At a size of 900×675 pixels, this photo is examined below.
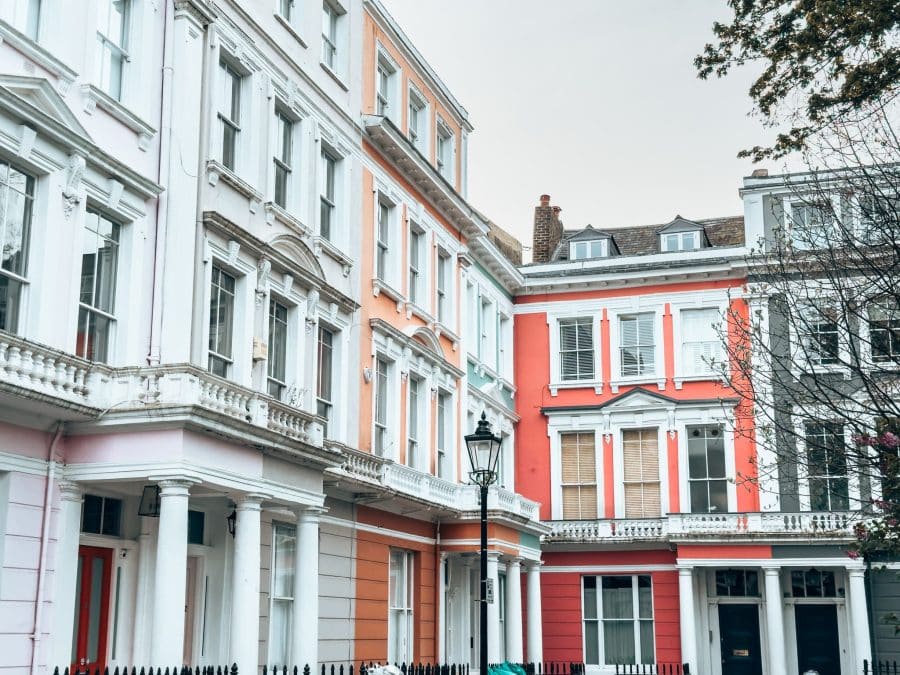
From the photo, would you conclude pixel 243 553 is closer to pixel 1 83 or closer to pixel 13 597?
pixel 13 597

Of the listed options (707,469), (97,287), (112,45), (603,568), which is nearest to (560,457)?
(603,568)

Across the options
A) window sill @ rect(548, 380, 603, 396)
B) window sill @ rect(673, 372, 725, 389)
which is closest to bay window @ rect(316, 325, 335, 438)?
window sill @ rect(548, 380, 603, 396)

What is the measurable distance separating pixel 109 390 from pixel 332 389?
7551 millimetres

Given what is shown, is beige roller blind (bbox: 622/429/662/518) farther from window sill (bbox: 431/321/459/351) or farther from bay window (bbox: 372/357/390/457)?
bay window (bbox: 372/357/390/457)

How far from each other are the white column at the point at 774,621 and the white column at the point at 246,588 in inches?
715

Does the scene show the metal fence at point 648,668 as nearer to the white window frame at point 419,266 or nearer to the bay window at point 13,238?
the white window frame at point 419,266

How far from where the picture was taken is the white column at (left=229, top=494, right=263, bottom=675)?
15.5 metres

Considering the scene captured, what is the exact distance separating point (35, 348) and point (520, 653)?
17513 millimetres

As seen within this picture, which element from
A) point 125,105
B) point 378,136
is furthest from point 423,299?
point 125,105

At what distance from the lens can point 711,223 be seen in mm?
39719

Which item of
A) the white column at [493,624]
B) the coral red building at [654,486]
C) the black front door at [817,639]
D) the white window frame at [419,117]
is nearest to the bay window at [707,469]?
the coral red building at [654,486]

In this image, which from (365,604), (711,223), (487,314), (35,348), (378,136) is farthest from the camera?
(711,223)

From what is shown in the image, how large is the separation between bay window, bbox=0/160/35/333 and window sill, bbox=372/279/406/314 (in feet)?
32.8

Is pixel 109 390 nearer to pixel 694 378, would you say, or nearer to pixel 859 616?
pixel 859 616
